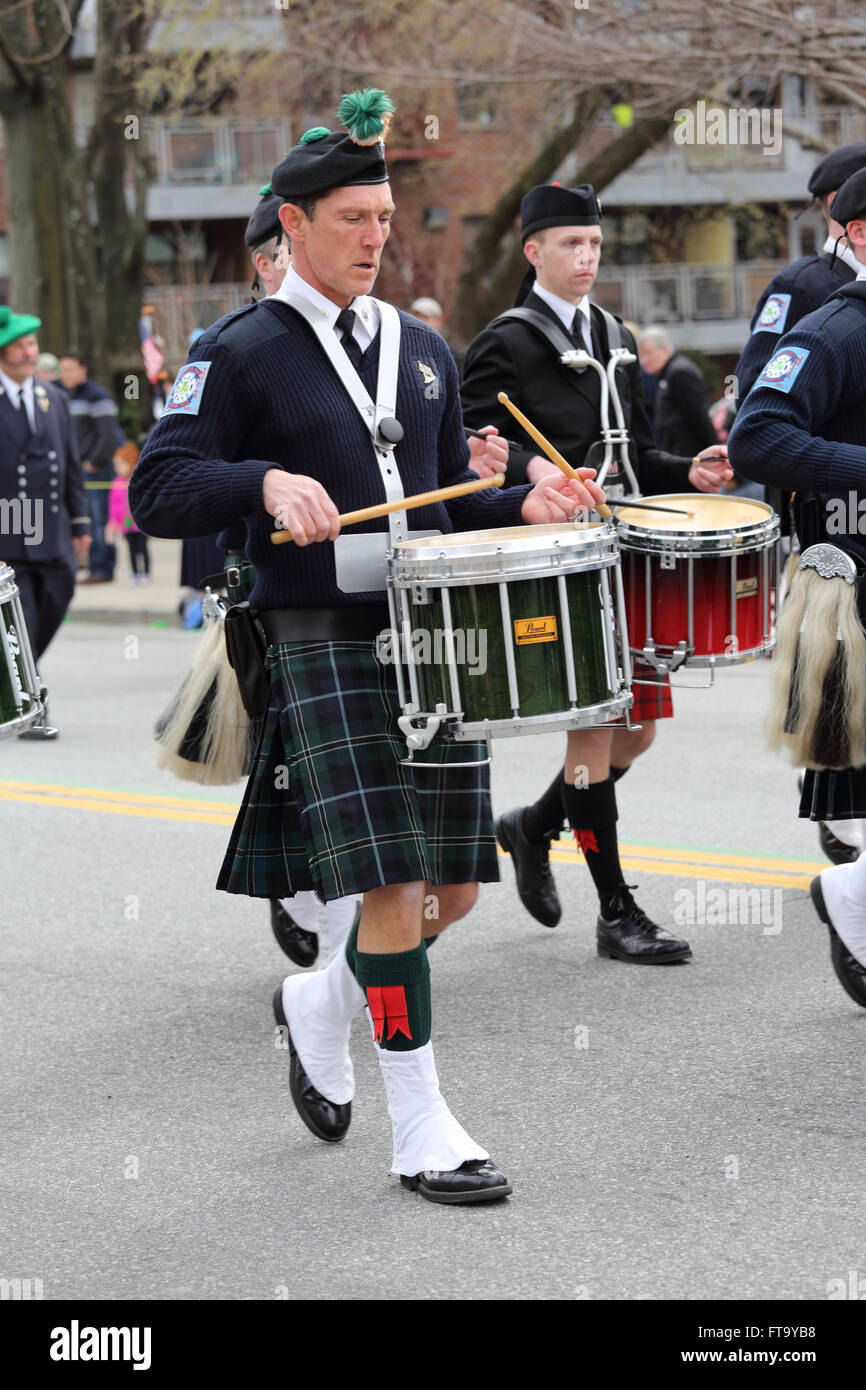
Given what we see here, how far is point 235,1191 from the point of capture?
416 cm

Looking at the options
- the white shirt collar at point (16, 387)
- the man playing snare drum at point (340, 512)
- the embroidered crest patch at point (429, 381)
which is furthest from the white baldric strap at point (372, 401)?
the white shirt collar at point (16, 387)

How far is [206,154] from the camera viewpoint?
133 feet

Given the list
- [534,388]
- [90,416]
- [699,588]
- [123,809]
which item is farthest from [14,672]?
[90,416]

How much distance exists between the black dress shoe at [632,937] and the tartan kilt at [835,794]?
34.3 inches

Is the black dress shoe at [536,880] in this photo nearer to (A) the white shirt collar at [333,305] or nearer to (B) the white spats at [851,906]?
(B) the white spats at [851,906]

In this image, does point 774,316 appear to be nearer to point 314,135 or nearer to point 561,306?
point 561,306

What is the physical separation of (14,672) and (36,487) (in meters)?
6.49

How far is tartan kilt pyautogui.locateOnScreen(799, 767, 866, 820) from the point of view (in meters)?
4.93

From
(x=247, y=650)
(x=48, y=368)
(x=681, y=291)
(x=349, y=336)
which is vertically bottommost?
(x=681, y=291)

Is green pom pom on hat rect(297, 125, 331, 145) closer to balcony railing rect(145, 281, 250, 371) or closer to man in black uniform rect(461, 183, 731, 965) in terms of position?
man in black uniform rect(461, 183, 731, 965)

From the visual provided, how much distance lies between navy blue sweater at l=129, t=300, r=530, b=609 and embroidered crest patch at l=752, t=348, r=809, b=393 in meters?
1.02

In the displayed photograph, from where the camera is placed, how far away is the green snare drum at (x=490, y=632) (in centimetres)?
383

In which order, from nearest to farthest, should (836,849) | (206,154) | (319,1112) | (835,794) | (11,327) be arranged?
1. (319,1112)
2. (835,794)
3. (836,849)
4. (11,327)
5. (206,154)

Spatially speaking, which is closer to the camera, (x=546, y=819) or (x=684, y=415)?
(x=546, y=819)
